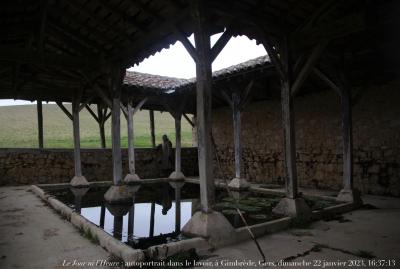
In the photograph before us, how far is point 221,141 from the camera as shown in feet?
45.2

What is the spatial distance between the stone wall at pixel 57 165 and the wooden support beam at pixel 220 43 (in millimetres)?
9204

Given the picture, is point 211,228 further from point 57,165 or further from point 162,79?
point 162,79

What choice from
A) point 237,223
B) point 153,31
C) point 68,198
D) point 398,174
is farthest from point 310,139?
point 68,198

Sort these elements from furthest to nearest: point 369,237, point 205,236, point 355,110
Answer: point 355,110
point 369,237
point 205,236

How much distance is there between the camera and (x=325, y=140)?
9664 mm

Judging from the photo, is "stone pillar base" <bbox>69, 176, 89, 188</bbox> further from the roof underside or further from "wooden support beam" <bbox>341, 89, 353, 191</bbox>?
"wooden support beam" <bbox>341, 89, 353, 191</bbox>

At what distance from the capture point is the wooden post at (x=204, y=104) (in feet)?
14.3

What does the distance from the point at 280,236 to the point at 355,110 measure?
5.80 metres

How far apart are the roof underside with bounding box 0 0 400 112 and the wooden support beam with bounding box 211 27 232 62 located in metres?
0.16

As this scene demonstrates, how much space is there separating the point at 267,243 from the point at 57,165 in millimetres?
9772

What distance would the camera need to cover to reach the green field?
83.9 feet

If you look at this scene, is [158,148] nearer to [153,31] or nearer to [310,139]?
[310,139]

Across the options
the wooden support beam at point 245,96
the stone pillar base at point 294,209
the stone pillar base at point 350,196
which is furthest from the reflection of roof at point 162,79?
the stone pillar base at point 294,209

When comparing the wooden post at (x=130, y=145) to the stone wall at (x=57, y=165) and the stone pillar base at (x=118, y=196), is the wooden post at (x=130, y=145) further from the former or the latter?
the stone pillar base at (x=118, y=196)
